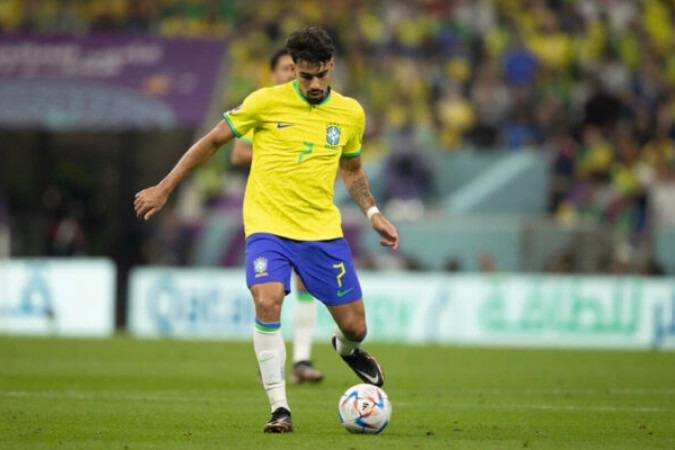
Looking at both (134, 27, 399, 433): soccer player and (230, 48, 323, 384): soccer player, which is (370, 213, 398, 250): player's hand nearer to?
(134, 27, 399, 433): soccer player

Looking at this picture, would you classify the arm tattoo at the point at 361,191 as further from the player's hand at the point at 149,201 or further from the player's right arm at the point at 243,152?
the player's right arm at the point at 243,152

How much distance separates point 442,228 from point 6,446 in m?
14.5

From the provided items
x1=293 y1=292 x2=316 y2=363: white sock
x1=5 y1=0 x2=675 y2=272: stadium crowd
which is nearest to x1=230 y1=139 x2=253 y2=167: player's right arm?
x1=293 y1=292 x2=316 y2=363: white sock

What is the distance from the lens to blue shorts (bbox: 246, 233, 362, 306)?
891cm

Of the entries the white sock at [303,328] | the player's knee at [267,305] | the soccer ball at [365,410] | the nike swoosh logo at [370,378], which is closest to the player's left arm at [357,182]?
the nike swoosh logo at [370,378]

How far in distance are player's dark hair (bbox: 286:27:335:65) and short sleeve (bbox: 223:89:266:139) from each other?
0.39 m

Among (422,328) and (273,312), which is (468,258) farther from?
(273,312)

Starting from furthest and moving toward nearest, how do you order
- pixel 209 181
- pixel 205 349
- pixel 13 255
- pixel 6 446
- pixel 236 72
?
pixel 236 72 < pixel 209 181 < pixel 13 255 < pixel 205 349 < pixel 6 446

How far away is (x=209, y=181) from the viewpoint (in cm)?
2469

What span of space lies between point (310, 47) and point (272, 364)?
1953 millimetres

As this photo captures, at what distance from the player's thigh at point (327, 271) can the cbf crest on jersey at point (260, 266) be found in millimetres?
283

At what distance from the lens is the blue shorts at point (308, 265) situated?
351 inches

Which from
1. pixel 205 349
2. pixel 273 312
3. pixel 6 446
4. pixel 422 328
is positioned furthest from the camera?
pixel 422 328

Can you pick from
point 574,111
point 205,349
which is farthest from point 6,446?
point 574,111
